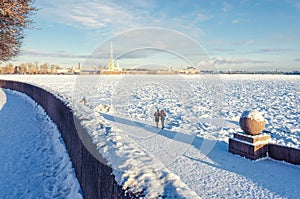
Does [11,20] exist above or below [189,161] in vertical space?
above

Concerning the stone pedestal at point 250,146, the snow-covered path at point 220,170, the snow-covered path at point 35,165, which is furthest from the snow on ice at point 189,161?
the snow-covered path at point 35,165

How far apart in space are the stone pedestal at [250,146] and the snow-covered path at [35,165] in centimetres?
510

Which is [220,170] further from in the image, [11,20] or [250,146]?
[11,20]

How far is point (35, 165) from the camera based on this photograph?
20.4 ft

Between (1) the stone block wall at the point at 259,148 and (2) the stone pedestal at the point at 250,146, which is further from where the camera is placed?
(2) the stone pedestal at the point at 250,146

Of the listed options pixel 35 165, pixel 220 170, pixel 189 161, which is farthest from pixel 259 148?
pixel 35 165

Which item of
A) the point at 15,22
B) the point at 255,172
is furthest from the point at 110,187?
the point at 15,22

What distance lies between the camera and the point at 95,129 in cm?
470

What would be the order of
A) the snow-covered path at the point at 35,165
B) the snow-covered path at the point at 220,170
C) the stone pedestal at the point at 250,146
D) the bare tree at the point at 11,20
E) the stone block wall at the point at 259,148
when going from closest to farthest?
the snow-covered path at the point at 35,165 < the snow-covered path at the point at 220,170 < the stone block wall at the point at 259,148 < the stone pedestal at the point at 250,146 < the bare tree at the point at 11,20

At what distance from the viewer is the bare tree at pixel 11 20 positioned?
11.6 meters

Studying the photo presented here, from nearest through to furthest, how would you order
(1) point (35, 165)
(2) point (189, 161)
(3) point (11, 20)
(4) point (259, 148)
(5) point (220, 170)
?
1. (1) point (35, 165)
2. (5) point (220, 170)
3. (2) point (189, 161)
4. (4) point (259, 148)
5. (3) point (11, 20)

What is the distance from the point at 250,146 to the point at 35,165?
602 centimetres

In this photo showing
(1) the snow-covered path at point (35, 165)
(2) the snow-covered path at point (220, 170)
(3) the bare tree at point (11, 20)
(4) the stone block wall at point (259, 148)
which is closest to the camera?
(1) the snow-covered path at point (35, 165)

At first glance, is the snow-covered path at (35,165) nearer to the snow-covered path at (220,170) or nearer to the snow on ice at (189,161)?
the snow on ice at (189,161)
